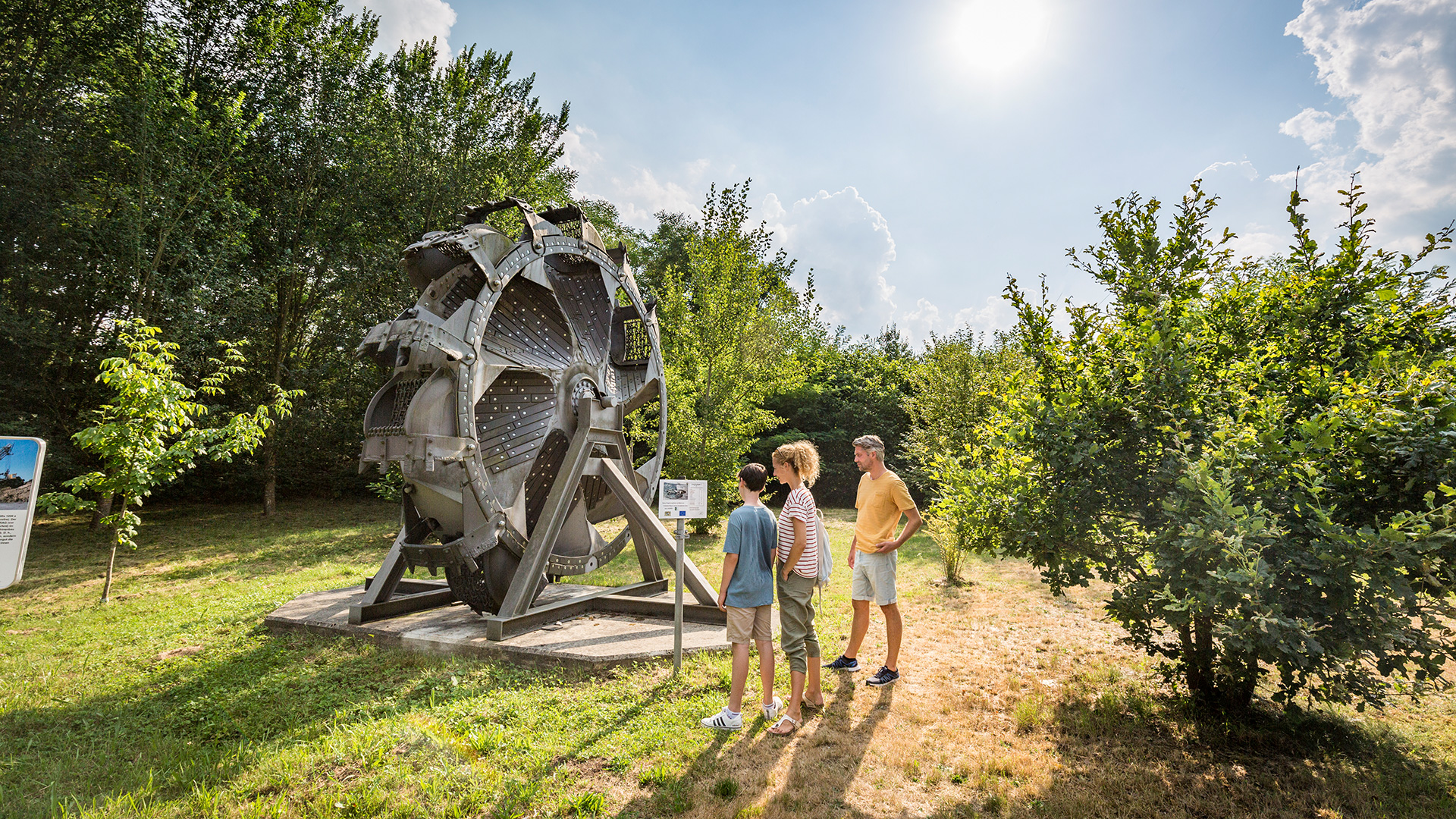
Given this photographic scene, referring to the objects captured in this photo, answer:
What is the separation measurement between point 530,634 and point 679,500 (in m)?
2.01

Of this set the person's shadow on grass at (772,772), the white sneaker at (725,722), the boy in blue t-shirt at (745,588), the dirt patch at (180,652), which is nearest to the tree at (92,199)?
the dirt patch at (180,652)

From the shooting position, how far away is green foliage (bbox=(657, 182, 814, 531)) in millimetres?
14086

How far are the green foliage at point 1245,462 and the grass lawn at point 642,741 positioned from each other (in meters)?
0.50

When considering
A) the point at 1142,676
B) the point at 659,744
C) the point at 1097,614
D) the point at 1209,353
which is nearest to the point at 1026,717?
Result: the point at 1142,676

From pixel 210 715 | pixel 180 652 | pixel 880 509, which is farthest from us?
pixel 180 652

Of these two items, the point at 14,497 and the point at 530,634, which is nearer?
the point at 14,497

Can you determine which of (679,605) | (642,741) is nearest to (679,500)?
(679,605)

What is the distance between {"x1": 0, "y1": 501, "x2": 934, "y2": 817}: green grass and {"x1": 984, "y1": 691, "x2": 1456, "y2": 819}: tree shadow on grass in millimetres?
2122

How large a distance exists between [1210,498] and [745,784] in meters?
2.79

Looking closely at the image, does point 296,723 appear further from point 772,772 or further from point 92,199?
point 92,199

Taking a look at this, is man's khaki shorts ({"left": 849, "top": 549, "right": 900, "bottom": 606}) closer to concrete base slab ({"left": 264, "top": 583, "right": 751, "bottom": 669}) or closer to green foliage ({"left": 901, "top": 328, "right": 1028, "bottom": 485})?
concrete base slab ({"left": 264, "top": 583, "right": 751, "bottom": 669})

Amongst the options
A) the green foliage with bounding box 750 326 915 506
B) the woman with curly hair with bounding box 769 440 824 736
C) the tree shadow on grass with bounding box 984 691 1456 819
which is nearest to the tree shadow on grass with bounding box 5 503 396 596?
the woman with curly hair with bounding box 769 440 824 736

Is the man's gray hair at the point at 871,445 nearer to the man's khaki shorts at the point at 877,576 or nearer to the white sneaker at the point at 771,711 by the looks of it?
the man's khaki shorts at the point at 877,576

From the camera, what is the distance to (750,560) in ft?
13.0
